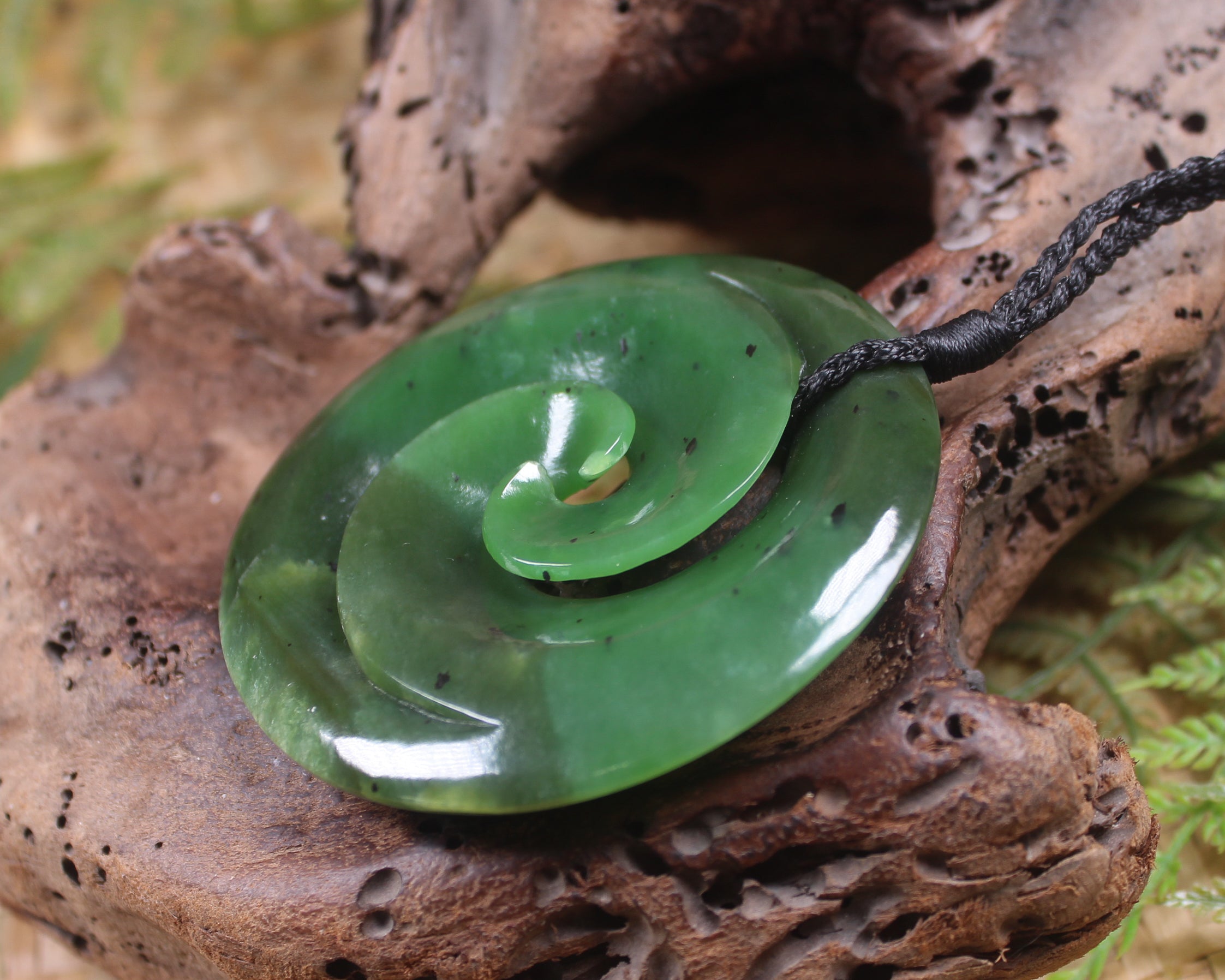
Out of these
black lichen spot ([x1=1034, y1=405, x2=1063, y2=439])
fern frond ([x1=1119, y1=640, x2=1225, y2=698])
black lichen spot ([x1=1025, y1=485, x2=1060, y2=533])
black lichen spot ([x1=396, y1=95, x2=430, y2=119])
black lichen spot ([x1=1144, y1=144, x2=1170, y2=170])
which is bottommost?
fern frond ([x1=1119, y1=640, x2=1225, y2=698])

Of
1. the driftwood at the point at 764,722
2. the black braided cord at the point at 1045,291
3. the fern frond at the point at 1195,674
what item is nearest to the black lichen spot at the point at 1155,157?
the driftwood at the point at 764,722

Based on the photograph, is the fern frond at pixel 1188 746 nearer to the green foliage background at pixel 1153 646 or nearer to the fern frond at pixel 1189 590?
the green foliage background at pixel 1153 646

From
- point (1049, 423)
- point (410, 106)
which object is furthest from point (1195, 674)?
point (410, 106)

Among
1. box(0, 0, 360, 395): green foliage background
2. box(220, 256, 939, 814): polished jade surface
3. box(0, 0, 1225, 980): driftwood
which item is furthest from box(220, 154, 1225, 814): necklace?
box(0, 0, 360, 395): green foliage background

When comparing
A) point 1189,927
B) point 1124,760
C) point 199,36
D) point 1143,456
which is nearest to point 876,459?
point 1124,760

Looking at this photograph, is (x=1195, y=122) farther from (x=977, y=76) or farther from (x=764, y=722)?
(x=764, y=722)

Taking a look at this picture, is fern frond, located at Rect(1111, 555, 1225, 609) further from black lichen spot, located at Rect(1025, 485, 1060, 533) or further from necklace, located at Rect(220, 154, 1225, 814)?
necklace, located at Rect(220, 154, 1225, 814)
